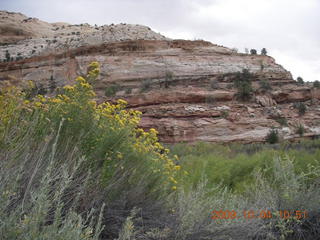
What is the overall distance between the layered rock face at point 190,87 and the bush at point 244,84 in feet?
1.48

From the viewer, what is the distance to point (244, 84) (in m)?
25.8

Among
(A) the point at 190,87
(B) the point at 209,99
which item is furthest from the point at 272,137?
(A) the point at 190,87

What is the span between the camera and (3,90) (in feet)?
7.39

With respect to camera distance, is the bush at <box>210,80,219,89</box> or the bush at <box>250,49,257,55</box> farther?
the bush at <box>250,49,257,55</box>

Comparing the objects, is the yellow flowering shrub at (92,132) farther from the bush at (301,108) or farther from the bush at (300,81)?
the bush at (300,81)

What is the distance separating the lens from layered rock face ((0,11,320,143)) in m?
21.8

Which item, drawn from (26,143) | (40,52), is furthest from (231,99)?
(40,52)

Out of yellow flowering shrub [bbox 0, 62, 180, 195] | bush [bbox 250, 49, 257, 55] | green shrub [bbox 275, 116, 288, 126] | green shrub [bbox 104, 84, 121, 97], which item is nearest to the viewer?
yellow flowering shrub [bbox 0, 62, 180, 195]

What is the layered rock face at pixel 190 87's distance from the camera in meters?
21.8

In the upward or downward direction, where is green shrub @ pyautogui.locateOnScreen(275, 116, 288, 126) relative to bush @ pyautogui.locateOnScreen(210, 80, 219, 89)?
downward

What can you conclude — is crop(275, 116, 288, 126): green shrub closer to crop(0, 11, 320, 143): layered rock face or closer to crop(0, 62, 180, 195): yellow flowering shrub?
crop(0, 11, 320, 143): layered rock face

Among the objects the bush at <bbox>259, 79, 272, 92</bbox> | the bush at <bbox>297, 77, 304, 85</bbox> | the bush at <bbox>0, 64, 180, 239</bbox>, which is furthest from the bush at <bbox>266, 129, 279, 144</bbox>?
the bush at <bbox>0, 64, 180, 239</bbox>

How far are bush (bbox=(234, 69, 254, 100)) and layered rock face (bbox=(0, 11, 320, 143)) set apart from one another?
0.45 m

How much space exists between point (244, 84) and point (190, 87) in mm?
4860
